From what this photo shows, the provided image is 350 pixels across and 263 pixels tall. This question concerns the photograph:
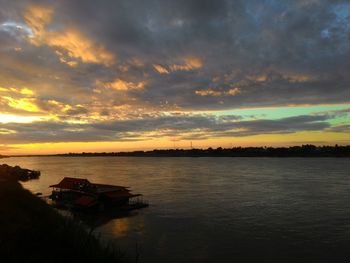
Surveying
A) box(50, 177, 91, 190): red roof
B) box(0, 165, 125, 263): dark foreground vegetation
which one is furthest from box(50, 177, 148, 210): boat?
box(0, 165, 125, 263): dark foreground vegetation

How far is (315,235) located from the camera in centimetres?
4403

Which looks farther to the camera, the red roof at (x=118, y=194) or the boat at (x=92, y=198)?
the red roof at (x=118, y=194)

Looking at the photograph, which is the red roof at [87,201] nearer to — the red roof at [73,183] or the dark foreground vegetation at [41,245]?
the red roof at [73,183]

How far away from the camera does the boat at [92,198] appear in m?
62.0

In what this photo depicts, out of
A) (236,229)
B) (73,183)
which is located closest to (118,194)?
(73,183)

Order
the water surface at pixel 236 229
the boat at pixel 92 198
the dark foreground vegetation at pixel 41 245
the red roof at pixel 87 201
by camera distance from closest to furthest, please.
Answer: the dark foreground vegetation at pixel 41 245 → the water surface at pixel 236 229 → the red roof at pixel 87 201 → the boat at pixel 92 198

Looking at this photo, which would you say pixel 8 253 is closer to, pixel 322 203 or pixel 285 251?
pixel 285 251

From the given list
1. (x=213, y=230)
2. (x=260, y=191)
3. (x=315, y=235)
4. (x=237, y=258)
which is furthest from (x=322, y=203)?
(x=237, y=258)

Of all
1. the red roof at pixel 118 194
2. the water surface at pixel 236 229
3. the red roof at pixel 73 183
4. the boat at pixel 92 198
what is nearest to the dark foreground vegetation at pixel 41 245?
the water surface at pixel 236 229

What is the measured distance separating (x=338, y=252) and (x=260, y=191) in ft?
159

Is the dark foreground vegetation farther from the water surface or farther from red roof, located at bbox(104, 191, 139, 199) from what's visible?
red roof, located at bbox(104, 191, 139, 199)

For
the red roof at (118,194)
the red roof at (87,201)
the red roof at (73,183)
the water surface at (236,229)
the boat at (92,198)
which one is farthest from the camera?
the red roof at (73,183)

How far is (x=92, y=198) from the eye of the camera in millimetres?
62531

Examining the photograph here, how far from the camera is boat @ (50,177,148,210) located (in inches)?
2440
